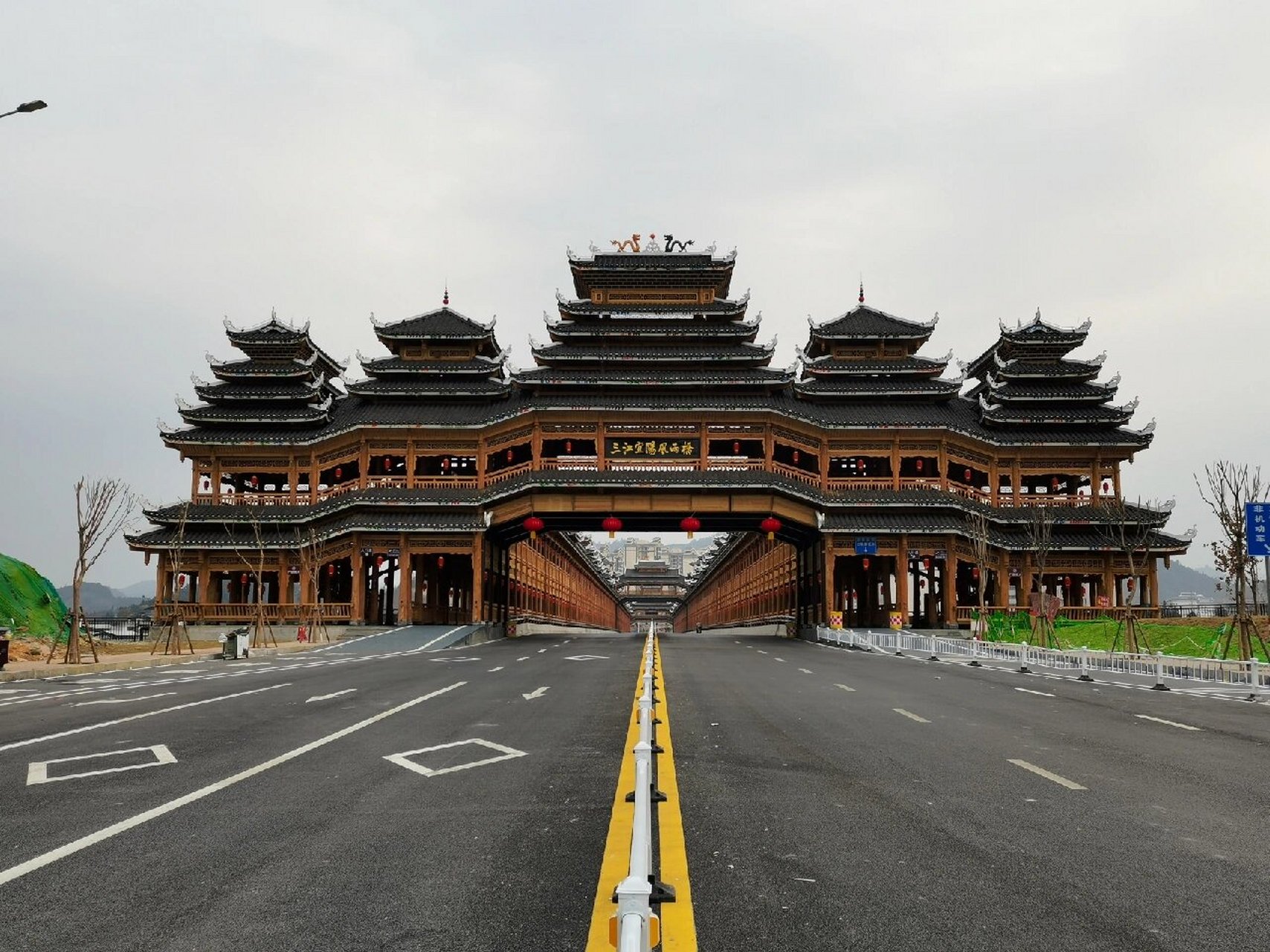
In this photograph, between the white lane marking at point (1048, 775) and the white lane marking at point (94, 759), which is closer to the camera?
the white lane marking at point (1048, 775)

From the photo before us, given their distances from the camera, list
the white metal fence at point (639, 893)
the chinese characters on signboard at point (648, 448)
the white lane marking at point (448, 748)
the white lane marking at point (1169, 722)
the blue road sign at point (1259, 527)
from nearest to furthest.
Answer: the white metal fence at point (639, 893), the white lane marking at point (448, 748), the white lane marking at point (1169, 722), the blue road sign at point (1259, 527), the chinese characters on signboard at point (648, 448)

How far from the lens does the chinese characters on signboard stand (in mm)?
46375

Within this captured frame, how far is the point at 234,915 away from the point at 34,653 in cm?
3266

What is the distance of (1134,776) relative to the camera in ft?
26.4

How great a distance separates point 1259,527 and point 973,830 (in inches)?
806

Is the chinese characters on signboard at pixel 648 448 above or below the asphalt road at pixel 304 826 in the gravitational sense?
above

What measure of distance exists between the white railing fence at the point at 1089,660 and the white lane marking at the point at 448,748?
1522cm

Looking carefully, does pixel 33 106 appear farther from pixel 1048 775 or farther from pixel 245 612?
pixel 245 612

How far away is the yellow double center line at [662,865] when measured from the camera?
12.3 ft

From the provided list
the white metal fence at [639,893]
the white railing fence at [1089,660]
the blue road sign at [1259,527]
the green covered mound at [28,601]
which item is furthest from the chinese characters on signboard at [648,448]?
the white metal fence at [639,893]

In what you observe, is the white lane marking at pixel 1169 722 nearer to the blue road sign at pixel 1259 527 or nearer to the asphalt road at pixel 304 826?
the asphalt road at pixel 304 826

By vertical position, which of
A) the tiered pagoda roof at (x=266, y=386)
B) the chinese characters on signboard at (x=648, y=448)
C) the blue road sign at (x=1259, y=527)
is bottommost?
the blue road sign at (x=1259, y=527)

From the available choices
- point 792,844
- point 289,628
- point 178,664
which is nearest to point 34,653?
point 178,664

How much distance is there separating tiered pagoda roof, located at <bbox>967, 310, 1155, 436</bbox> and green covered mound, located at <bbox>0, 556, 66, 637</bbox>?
1915 inches
